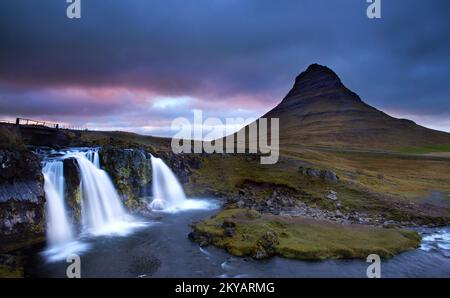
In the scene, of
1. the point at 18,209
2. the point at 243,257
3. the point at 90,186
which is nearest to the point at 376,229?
the point at 243,257

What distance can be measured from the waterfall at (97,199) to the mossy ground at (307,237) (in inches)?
473

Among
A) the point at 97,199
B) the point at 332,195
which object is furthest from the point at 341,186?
the point at 97,199

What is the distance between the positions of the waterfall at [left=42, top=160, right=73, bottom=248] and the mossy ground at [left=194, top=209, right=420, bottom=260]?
1434cm

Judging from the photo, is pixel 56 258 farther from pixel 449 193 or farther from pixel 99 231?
pixel 449 193

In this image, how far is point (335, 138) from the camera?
198750mm

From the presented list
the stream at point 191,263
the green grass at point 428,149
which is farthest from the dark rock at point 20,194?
the green grass at point 428,149

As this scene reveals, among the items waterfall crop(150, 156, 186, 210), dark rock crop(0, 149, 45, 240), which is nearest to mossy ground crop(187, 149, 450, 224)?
waterfall crop(150, 156, 186, 210)

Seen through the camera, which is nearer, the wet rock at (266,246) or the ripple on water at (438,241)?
the wet rock at (266,246)

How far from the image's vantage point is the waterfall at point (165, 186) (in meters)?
56.5

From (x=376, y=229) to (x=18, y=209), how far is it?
3870 cm

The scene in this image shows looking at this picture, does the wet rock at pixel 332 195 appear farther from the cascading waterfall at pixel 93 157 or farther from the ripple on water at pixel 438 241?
the cascading waterfall at pixel 93 157

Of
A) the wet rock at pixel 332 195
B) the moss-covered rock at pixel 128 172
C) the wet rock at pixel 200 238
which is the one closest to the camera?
the wet rock at pixel 200 238

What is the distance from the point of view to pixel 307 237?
34.1m

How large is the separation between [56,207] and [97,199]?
22.4 feet
